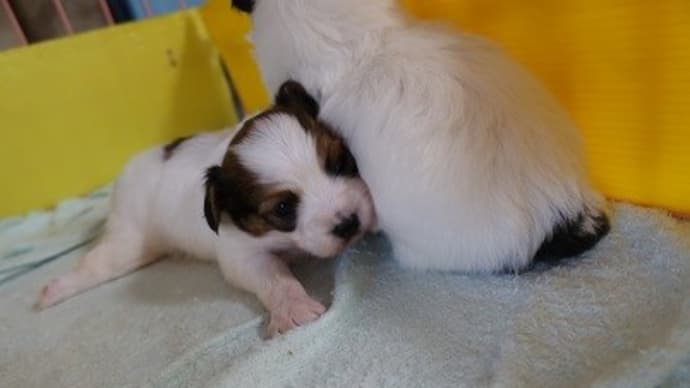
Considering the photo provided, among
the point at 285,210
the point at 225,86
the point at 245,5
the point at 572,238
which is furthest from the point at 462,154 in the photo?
the point at 225,86

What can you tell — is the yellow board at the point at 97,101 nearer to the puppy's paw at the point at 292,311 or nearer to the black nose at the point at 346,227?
the puppy's paw at the point at 292,311

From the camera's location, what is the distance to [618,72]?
134 cm

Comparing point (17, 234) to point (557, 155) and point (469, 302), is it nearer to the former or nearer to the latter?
point (469, 302)

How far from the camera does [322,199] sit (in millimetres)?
1312

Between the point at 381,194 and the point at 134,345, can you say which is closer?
the point at 381,194

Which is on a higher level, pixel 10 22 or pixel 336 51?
pixel 10 22

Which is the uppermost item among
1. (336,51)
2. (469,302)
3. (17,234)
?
(336,51)

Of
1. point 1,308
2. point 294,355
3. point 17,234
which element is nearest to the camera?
point 294,355

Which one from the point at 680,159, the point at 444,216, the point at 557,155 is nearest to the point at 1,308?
the point at 444,216

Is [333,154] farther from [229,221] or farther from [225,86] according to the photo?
[225,86]

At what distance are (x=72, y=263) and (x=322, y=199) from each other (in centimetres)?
118

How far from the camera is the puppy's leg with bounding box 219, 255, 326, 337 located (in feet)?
4.31

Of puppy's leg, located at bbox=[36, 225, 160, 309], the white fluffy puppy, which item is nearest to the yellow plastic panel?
the white fluffy puppy

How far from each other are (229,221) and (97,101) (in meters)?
1.41
